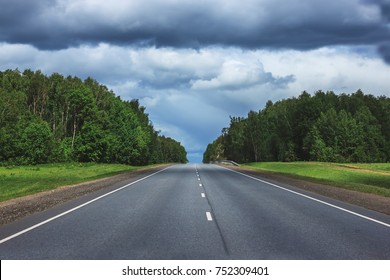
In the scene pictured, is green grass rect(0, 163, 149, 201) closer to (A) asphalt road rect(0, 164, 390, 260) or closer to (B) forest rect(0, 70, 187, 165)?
(A) asphalt road rect(0, 164, 390, 260)

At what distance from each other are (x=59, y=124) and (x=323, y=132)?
51.8 meters

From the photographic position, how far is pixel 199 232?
9727 millimetres

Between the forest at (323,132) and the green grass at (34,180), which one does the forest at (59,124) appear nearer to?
the green grass at (34,180)

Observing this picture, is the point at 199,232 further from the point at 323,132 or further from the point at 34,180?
the point at 323,132

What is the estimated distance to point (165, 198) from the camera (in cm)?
1775

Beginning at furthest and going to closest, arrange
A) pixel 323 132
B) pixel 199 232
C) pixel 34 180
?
pixel 323 132 → pixel 34 180 → pixel 199 232

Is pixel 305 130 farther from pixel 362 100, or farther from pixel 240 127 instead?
pixel 240 127

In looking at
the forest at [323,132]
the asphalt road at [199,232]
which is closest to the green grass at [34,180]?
the asphalt road at [199,232]

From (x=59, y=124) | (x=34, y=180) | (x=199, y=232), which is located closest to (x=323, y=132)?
(x=59, y=124)

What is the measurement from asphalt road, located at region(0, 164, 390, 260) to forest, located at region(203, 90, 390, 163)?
235 feet

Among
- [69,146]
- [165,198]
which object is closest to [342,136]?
[69,146]

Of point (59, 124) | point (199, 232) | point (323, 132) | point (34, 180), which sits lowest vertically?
point (199, 232)

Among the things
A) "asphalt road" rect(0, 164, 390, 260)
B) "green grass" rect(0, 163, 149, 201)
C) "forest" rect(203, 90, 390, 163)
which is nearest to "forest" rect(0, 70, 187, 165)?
"green grass" rect(0, 163, 149, 201)
